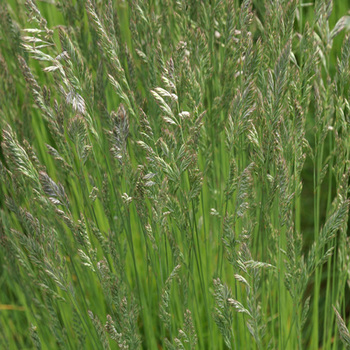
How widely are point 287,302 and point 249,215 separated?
19.6 inches

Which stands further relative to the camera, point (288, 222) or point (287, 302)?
point (287, 302)

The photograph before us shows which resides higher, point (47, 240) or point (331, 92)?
point (331, 92)

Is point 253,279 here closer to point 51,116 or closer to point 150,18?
point 51,116

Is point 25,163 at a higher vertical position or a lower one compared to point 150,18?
lower

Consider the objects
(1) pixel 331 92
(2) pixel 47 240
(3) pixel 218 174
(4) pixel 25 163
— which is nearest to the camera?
(4) pixel 25 163

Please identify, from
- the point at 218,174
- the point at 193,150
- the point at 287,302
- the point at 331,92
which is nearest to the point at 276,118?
the point at 193,150

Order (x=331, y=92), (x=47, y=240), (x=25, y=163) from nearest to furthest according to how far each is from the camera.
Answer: (x=25, y=163) < (x=47, y=240) < (x=331, y=92)

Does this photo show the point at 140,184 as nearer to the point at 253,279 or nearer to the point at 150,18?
the point at 253,279

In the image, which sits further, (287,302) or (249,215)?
(287,302)

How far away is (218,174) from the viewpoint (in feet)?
5.87

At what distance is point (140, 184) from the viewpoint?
1152mm

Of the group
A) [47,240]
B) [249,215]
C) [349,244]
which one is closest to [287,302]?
[349,244]

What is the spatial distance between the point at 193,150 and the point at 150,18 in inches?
19.7

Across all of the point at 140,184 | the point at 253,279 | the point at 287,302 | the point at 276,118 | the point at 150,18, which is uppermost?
the point at 150,18
